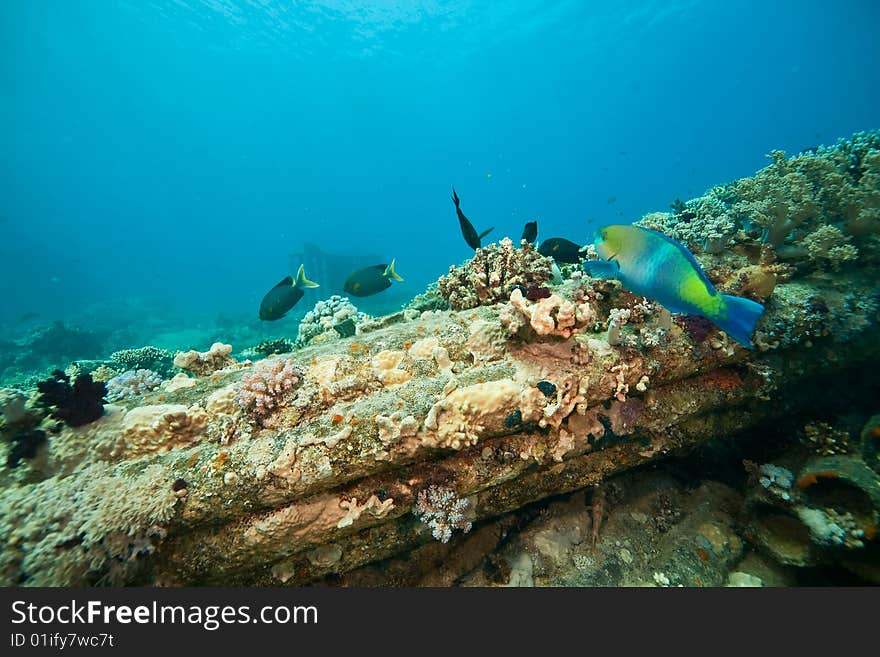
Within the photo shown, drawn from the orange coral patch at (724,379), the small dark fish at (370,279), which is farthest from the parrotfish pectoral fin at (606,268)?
the small dark fish at (370,279)

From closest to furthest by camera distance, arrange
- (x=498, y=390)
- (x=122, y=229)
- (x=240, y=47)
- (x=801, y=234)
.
→ (x=498, y=390) → (x=801, y=234) → (x=240, y=47) → (x=122, y=229)

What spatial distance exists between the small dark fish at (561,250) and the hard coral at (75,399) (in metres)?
5.37

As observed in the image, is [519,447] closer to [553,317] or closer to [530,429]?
[530,429]

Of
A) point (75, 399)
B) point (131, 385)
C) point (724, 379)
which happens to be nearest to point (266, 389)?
point (75, 399)

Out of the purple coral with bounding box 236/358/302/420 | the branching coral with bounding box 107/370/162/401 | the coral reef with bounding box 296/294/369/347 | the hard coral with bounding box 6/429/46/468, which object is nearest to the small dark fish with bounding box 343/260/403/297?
the coral reef with bounding box 296/294/369/347

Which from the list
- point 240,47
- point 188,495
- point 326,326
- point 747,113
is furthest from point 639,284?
point 747,113

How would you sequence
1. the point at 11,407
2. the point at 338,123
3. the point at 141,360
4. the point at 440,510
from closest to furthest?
the point at 440,510 < the point at 11,407 < the point at 141,360 < the point at 338,123

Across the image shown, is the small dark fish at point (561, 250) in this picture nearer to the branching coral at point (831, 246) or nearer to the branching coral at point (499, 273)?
the branching coral at point (499, 273)

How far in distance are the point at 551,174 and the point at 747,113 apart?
248ft

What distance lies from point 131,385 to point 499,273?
5029 mm

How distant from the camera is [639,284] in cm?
233

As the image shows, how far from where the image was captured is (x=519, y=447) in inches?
116

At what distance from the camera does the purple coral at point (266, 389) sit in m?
3.02

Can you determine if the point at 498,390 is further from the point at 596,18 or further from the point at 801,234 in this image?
the point at 596,18
